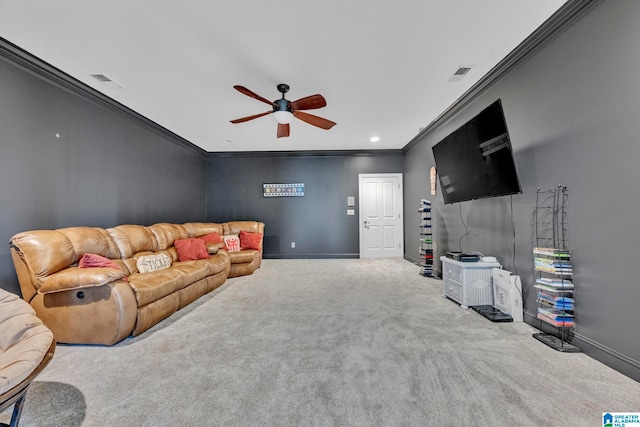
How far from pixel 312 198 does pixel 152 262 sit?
3.70m

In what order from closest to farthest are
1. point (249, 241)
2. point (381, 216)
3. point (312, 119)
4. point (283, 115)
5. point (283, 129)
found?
1. point (283, 115)
2. point (312, 119)
3. point (283, 129)
4. point (249, 241)
5. point (381, 216)

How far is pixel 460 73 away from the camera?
2.84 metres

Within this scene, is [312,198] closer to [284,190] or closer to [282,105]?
[284,190]

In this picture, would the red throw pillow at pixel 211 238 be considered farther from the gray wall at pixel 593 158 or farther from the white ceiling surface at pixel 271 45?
the gray wall at pixel 593 158

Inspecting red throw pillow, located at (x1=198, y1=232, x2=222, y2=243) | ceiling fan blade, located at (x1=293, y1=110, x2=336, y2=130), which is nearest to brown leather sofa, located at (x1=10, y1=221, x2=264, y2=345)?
red throw pillow, located at (x1=198, y1=232, x2=222, y2=243)

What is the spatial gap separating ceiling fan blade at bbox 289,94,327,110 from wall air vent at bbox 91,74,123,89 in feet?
6.67

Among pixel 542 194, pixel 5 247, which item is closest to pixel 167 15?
pixel 5 247

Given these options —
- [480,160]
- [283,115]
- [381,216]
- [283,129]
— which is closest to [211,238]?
[283,129]

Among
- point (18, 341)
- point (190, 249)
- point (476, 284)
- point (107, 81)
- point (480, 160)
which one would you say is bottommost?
point (476, 284)

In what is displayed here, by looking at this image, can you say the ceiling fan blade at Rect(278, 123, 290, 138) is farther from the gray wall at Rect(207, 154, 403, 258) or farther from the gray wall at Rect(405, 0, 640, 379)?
the gray wall at Rect(207, 154, 403, 258)

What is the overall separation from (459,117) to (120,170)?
4913 mm

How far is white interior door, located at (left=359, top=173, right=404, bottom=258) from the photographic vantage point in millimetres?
6172

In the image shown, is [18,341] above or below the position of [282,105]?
below

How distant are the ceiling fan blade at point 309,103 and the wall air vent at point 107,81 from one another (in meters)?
2.03
